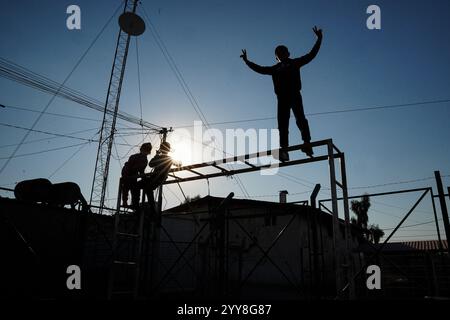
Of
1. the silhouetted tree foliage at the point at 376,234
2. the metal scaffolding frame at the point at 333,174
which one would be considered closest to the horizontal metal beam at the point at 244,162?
the metal scaffolding frame at the point at 333,174

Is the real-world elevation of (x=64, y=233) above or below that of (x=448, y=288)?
above

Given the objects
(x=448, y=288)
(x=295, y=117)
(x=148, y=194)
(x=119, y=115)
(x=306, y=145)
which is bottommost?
(x=448, y=288)

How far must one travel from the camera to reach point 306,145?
249 inches

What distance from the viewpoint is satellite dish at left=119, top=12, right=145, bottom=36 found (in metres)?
22.6

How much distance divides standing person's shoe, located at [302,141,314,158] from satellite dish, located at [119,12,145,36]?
20553 mm

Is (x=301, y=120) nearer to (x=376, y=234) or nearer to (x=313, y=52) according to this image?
(x=313, y=52)

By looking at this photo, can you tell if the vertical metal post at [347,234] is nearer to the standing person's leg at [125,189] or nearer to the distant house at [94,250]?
the distant house at [94,250]

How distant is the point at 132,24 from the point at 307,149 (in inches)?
827

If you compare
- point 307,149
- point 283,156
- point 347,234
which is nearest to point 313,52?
point 307,149

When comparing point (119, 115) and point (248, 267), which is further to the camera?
point (119, 115)

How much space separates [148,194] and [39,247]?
4.88 metres

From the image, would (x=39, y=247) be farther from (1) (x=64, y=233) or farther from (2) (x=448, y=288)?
(2) (x=448, y=288)
